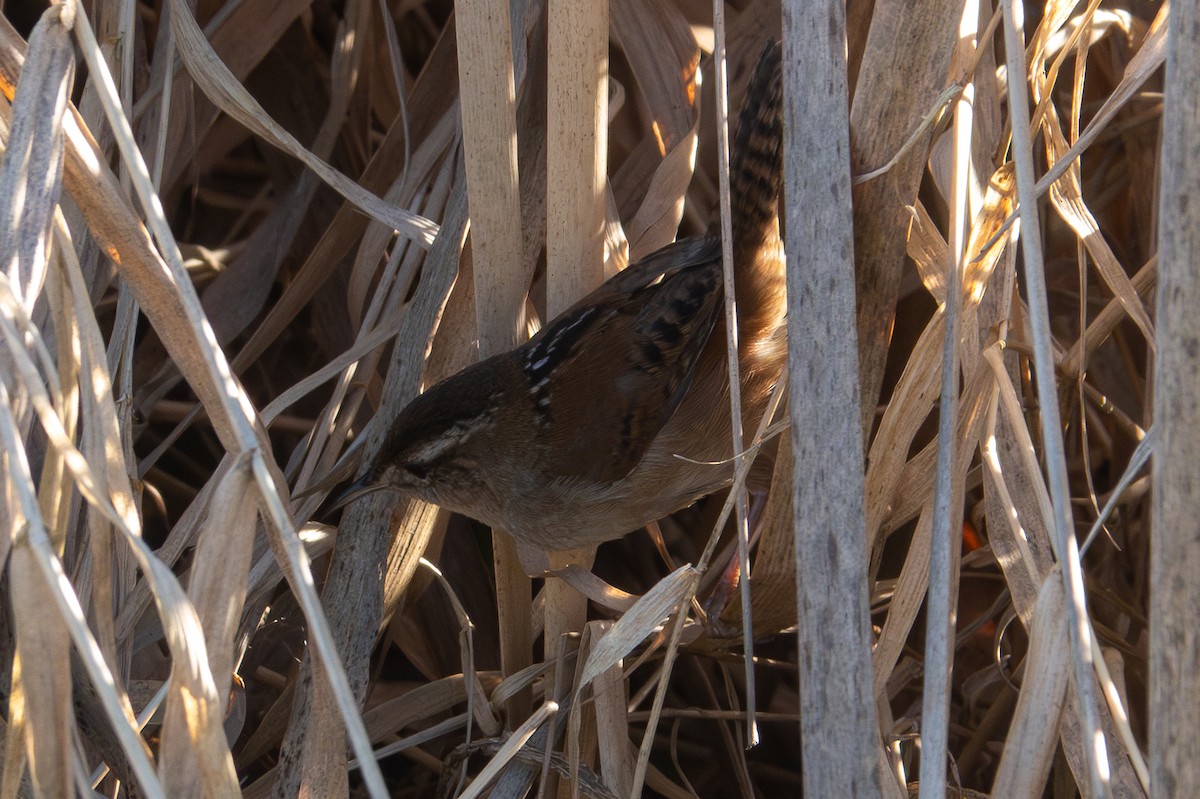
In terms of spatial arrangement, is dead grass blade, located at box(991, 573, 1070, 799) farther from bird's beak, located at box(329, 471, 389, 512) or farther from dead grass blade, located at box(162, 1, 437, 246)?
dead grass blade, located at box(162, 1, 437, 246)

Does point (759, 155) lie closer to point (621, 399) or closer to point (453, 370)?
point (621, 399)

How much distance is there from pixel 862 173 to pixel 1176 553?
628mm

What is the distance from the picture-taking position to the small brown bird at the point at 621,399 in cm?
182

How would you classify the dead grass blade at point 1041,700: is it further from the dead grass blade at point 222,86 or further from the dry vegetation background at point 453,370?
the dead grass blade at point 222,86

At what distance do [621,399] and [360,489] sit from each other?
493 mm

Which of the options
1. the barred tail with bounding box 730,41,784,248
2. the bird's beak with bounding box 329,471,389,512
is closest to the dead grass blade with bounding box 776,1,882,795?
the barred tail with bounding box 730,41,784,248

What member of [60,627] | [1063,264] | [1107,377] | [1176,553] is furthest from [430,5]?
[1176,553]

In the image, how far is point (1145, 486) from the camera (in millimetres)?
2070

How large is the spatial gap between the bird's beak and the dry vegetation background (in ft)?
0.15

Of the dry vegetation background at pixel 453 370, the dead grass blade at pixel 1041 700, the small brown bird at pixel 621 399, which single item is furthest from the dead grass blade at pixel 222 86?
the dead grass blade at pixel 1041 700

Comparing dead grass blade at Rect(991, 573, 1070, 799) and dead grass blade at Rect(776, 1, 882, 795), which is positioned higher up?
dead grass blade at Rect(776, 1, 882, 795)

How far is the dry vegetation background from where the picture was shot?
1078 mm

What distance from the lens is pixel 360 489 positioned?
1.73m

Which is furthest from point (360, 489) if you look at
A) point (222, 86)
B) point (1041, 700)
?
point (1041, 700)
